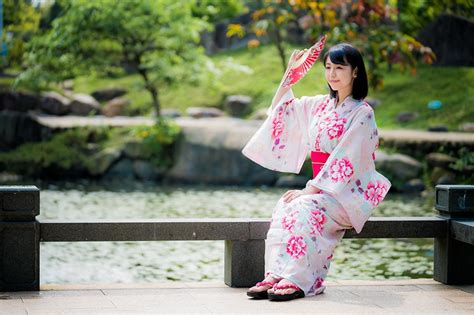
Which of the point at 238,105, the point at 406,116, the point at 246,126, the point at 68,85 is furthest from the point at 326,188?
the point at 68,85

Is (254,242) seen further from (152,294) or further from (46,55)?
(46,55)

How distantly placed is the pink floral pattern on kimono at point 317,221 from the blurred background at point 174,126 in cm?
460

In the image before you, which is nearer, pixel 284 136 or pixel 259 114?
pixel 284 136

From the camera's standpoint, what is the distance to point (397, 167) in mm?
19938

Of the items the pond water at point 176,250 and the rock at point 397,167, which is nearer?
the pond water at point 176,250

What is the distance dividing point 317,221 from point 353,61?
1.13 m

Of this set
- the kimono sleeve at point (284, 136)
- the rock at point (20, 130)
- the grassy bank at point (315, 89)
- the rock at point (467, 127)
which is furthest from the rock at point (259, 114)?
the kimono sleeve at point (284, 136)

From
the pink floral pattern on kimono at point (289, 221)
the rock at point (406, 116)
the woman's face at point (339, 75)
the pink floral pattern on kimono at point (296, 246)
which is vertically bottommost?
the pink floral pattern on kimono at point (296, 246)

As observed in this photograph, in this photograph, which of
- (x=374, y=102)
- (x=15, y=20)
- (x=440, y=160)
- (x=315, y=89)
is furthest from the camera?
(x=15, y=20)

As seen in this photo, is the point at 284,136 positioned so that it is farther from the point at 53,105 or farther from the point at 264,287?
the point at 53,105

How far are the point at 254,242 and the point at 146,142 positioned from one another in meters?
15.9

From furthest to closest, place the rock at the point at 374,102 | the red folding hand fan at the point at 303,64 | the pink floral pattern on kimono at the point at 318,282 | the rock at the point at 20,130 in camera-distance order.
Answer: the rock at the point at 374,102, the rock at the point at 20,130, the red folding hand fan at the point at 303,64, the pink floral pattern on kimono at the point at 318,282

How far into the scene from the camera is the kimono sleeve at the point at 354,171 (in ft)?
20.6

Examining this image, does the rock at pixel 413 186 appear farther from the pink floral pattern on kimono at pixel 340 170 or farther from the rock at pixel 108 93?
the rock at pixel 108 93
